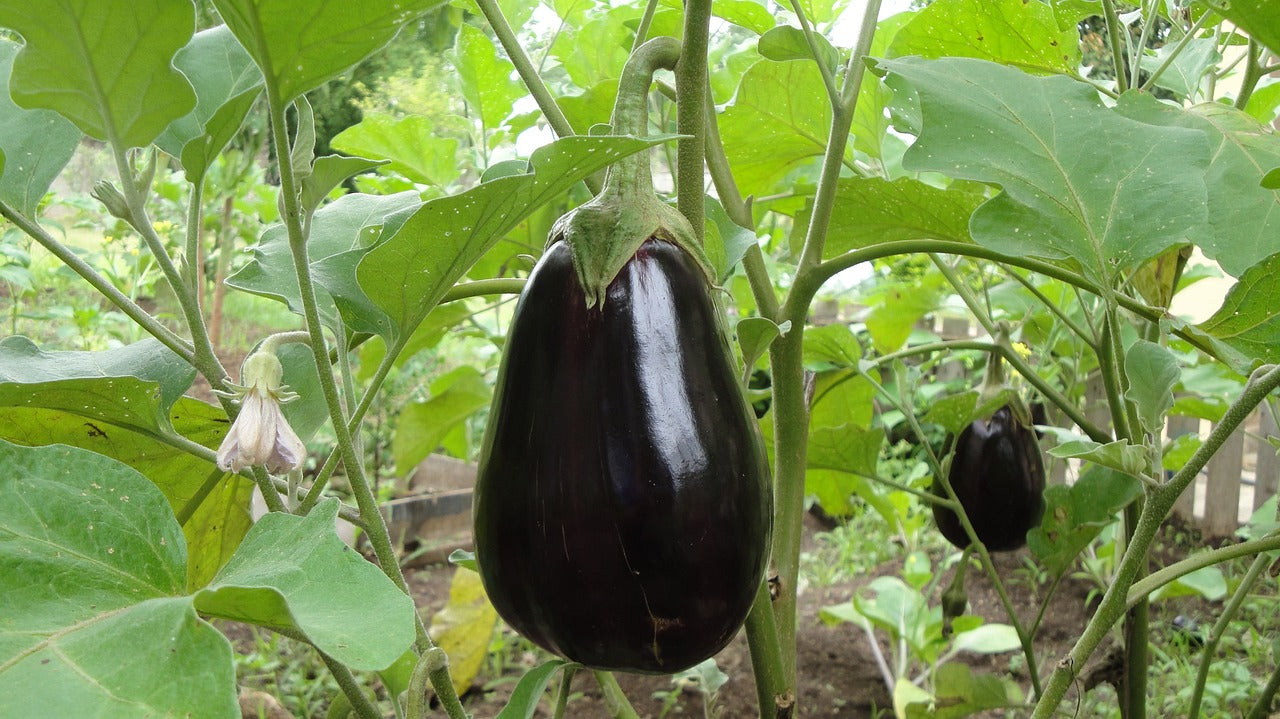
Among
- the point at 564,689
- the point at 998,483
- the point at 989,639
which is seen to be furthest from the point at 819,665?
the point at 564,689

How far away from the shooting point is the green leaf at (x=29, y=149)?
15.7 inches

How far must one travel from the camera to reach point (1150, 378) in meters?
0.41

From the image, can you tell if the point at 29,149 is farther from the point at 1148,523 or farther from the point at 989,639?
the point at 989,639

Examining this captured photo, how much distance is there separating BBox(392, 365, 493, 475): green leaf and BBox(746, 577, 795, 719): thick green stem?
0.57 m

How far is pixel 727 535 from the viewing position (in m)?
0.32

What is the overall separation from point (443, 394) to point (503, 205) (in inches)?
28.2

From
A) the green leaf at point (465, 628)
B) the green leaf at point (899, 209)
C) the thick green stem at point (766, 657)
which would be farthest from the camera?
the green leaf at point (465, 628)

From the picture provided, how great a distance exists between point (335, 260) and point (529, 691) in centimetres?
19

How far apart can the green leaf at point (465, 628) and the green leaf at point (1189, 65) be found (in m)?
0.97

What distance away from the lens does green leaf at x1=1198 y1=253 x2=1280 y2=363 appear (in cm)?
41

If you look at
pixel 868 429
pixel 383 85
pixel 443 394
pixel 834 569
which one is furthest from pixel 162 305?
pixel 868 429

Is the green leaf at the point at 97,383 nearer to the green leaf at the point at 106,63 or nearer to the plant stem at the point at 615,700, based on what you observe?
the green leaf at the point at 106,63

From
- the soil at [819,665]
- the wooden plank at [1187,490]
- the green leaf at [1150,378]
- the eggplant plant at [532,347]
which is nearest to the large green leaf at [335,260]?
the eggplant plant at [532,347]

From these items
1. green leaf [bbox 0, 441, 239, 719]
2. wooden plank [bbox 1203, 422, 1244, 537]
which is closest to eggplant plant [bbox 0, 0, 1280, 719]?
green leaf [bbox 0, 441, 239, 719]
